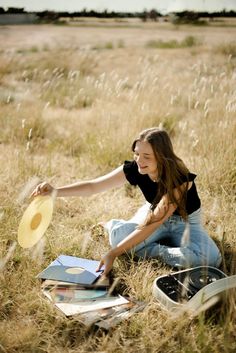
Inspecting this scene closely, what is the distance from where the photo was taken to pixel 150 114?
4605 millimetres

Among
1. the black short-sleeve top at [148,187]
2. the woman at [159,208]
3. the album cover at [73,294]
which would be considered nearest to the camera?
the album cover at [73,294]

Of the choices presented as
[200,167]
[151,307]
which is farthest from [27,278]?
[200,167]

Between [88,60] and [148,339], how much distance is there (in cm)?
935

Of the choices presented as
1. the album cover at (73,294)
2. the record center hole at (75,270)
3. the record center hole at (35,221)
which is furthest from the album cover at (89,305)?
the record center hole at (35,221)

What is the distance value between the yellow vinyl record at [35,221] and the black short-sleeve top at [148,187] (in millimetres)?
601

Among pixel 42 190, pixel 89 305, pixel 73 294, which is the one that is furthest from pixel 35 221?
pixel 89 305

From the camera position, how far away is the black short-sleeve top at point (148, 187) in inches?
108

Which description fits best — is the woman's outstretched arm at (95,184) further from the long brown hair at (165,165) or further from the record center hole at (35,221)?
the long brown hair at (165,165)

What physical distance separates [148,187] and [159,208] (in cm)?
36

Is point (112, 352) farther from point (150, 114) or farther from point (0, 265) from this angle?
point (150, 114)

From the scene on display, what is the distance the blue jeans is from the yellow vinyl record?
0.50 m

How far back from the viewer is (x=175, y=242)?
9.32 ft

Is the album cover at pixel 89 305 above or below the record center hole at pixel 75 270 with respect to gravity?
below

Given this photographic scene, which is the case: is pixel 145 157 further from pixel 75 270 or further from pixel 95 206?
pixel 95 206
